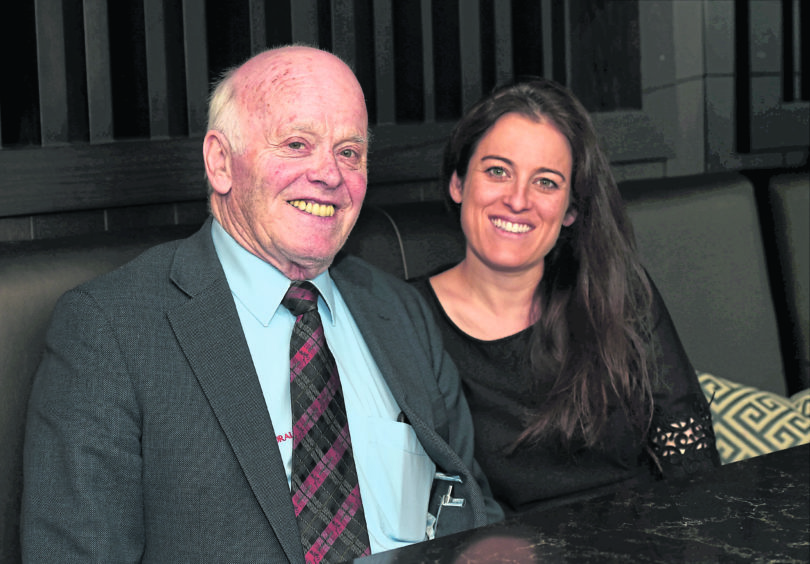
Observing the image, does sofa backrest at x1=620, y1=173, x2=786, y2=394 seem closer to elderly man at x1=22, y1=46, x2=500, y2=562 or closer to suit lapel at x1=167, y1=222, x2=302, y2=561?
elderly man at x1=22, y1=46, x2=500, y2=562

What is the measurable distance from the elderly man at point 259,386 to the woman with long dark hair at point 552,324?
0.17 meters

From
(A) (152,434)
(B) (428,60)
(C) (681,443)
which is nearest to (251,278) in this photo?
(A) (152,434)

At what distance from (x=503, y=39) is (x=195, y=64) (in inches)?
32.3

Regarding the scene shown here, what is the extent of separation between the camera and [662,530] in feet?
3.46

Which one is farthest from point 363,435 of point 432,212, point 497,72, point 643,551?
point 497,72

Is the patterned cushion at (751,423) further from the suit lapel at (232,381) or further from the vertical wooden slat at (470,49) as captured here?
the suit lapel at (232,381)

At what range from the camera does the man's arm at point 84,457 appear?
1.20 meters

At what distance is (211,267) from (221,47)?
83 cm

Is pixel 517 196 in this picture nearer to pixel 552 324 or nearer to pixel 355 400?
pixel 552 324

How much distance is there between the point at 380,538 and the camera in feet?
4.70

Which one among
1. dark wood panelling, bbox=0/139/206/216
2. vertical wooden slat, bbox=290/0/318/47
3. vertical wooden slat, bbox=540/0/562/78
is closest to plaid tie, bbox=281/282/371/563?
dark wood panelling, bbox=0/139/206/216

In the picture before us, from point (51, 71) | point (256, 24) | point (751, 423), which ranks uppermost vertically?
point (256, 24)

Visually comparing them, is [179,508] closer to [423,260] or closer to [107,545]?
[107,545]

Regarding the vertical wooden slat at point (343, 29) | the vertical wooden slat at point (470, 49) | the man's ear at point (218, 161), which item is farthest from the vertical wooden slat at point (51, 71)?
the vertical wooden slat at point (470, 49)
